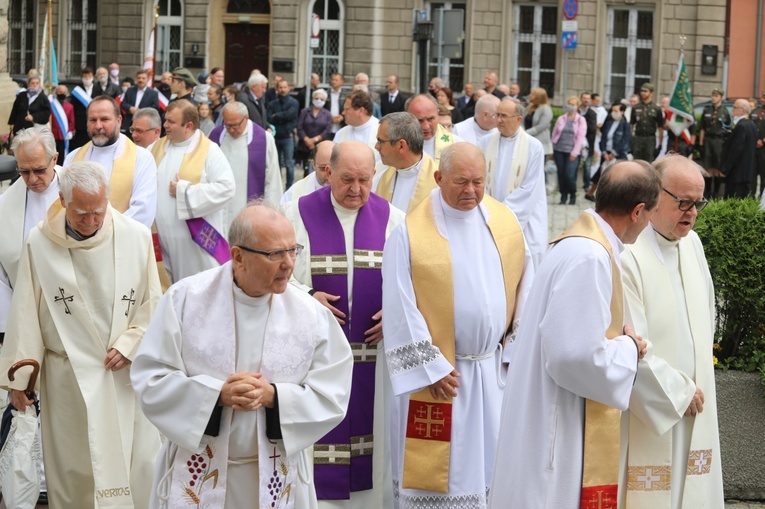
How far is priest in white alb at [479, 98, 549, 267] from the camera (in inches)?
399

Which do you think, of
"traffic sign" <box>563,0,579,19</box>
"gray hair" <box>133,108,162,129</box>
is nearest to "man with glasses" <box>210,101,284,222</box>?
"gray hair" <box>133,108,162,129</box>

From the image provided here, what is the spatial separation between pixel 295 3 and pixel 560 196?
1427 cm

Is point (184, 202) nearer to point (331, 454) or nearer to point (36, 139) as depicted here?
point (36, 139)

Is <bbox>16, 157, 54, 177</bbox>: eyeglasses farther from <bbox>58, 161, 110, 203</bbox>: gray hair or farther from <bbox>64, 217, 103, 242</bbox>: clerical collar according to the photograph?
<bbox>58, 161, 110, 203</bbox>: gray hair

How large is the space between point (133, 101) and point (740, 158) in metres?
9.23

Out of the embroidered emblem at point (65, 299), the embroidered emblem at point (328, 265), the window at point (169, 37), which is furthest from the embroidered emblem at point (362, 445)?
the window at point (169, 37)

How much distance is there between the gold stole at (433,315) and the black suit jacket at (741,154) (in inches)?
525

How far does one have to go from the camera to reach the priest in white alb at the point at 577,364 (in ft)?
15.0

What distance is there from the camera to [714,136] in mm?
19391

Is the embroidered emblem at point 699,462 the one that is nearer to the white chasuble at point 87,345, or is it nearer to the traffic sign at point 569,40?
the white chasuble at point 87,345

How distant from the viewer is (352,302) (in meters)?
6.35

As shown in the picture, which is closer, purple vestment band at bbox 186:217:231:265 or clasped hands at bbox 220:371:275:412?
clasped hands at bbox 220:371:275:412

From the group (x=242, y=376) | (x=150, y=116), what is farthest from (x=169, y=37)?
(x=242, y=376)

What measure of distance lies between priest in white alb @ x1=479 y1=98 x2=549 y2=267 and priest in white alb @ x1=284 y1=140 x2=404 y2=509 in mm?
3791
